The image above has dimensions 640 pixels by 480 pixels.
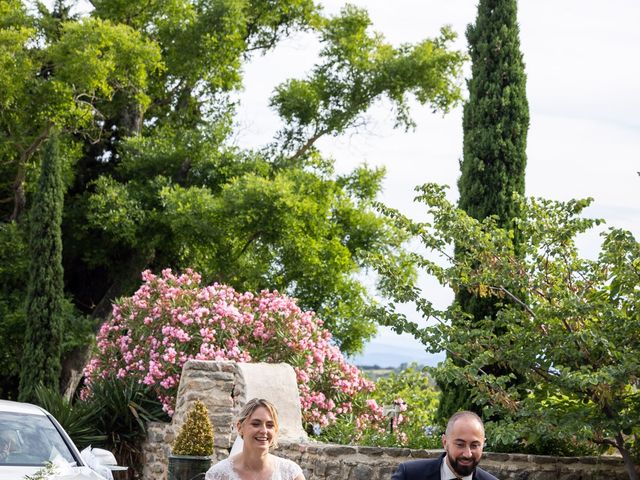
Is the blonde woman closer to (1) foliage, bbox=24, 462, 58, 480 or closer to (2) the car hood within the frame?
(1) foliage, bbox=24, 462, 58, 480

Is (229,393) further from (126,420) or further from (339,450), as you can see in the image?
(339,450)

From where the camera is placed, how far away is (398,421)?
1373 centimetres

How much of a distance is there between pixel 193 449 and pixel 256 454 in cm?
516

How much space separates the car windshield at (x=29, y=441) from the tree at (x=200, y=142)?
1145 centimetres

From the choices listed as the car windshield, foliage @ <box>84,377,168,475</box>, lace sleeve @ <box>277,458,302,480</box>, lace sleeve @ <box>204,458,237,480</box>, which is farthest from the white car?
foliage @ <box>84,377,168,475</box>

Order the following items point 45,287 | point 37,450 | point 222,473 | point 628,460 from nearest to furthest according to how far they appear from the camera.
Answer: point 222,473, point 37,450, point 628,460, point 45,287

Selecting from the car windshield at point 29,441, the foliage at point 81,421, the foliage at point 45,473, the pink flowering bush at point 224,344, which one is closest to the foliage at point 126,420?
the foliage at point 81,421

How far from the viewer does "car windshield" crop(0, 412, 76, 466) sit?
24.2 feet

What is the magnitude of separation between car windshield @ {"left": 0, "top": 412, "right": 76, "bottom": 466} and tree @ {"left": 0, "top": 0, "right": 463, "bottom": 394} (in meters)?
11.5

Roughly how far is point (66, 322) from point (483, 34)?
35.2 ft

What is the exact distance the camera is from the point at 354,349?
22328mm

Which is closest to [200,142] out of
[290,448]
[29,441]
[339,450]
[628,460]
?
[290,448]

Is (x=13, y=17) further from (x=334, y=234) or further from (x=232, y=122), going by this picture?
(x=334, y=234)

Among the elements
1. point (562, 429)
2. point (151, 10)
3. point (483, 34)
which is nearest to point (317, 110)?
point (151, 10)
